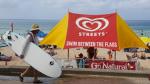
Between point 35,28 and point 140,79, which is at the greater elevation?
point 35,28

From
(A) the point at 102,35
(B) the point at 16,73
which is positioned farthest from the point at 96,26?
(B) the point at 16,73

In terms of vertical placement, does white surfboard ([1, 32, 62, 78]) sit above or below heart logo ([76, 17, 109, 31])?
below

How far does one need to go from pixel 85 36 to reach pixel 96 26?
61 cm

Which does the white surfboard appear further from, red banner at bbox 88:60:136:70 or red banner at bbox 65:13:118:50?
red banner at bbox 65:13:118:50

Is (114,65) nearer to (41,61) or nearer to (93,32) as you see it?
(93,32)

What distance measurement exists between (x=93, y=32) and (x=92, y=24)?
0.35m

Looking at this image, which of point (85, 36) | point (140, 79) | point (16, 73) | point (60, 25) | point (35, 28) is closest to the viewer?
point (35, 28)

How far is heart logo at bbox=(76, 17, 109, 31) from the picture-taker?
16281 mm

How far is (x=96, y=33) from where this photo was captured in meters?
16.1

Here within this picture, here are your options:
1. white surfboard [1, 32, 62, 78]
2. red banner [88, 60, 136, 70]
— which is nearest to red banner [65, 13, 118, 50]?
red banner [88, 60, 136, 70]

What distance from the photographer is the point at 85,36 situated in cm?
1612

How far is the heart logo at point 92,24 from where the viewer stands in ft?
53.4

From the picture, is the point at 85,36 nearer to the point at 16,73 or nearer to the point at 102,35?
the point at 102,35

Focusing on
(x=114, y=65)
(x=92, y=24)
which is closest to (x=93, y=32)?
(x=92, y=24)
